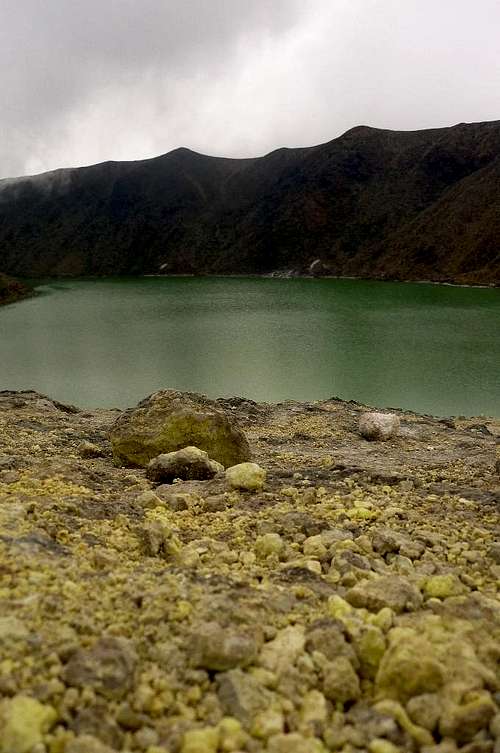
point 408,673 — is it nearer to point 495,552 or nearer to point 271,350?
point 495,552

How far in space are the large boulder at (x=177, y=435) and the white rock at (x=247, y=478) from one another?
119cm

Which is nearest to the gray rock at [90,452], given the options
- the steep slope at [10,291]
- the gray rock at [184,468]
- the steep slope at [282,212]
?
the gray rock at [184,468]

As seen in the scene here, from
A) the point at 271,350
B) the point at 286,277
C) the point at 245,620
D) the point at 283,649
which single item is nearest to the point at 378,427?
the point at 245,620

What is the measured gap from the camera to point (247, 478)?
542 centimetres

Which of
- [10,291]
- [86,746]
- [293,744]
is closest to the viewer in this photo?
[86,746]

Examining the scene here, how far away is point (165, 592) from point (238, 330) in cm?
2726

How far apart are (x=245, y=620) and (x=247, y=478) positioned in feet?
8.43

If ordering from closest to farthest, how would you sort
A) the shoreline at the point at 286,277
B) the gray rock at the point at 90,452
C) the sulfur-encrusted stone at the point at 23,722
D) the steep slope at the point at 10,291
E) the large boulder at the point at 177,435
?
the sulfur-encrusted stone at the point at 23,722
the large boulder at the point at 177,435
the gray rock at the point at 90,452
the steep slope at the point at 10,291
the shoreline at the point at 286,277

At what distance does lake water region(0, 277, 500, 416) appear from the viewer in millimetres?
17078

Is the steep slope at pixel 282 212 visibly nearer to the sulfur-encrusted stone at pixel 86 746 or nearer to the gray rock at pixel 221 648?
the gray rock at pixel 221 648

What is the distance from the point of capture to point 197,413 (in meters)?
6.93

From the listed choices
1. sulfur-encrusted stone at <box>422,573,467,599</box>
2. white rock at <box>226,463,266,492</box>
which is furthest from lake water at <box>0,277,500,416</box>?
sulfur-encrusted stone at <box>422,573,467,599</box>

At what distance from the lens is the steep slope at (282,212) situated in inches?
2623

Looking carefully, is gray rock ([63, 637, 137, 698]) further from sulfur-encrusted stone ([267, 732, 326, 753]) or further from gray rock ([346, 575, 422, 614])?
gray rock ([346, 575, 422, 614])
